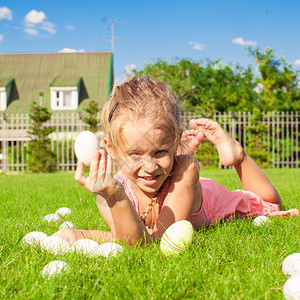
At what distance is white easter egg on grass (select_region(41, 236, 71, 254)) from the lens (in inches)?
79.4

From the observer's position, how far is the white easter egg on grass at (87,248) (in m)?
1.97

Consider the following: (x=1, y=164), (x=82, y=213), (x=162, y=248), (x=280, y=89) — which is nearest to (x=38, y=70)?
(x=1, y=164)

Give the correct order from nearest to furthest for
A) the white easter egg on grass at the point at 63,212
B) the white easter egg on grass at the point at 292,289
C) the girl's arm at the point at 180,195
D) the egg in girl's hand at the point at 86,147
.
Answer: the white easter egg on grass at the point at 292,289
the girl's arm at the point at 180,195
the egg in girl's hand at the point at 86,147
the white easter egg on grass at the point at 63,212

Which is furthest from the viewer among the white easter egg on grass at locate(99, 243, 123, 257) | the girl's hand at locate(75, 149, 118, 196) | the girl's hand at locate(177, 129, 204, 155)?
the girl's hand at locate(177, 129, 204, 155)

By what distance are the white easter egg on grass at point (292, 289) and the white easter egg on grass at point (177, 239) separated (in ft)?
2.20

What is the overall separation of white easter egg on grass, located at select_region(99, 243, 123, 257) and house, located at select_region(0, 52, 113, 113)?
16.9m

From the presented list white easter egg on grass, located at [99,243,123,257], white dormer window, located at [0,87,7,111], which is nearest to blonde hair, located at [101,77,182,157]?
white easter egg on grass, located at [99,243,123,257]

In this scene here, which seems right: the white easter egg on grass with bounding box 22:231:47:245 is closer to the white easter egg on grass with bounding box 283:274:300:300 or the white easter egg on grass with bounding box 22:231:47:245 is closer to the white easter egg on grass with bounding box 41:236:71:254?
the white easter egg on grass with bounding box 41:236:71:254

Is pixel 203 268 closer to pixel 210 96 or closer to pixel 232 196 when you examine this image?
pixel 232 196

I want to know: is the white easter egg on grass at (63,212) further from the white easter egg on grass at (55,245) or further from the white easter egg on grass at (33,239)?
the white easter egg on grass at (55,245)

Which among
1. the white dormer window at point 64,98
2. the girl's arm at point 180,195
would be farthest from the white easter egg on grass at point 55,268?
the white dormer window at point 64,98

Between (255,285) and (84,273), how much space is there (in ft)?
2.54

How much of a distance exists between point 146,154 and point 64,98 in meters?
18.4

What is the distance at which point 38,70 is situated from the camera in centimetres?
2092
